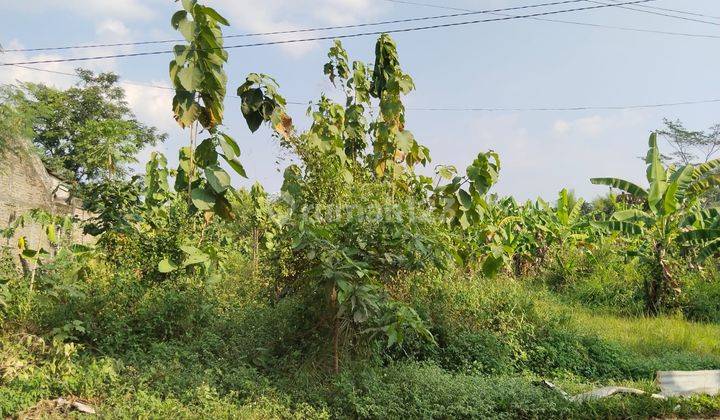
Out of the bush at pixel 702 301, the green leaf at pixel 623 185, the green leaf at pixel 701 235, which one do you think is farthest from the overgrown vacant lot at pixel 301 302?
the green leaf at pixel 623 185

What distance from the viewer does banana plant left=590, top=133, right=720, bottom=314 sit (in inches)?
381

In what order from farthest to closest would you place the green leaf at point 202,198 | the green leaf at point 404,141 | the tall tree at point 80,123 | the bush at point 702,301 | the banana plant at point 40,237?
the tall tree at point 80,123 → the bush at point 702,301 → the green leaf at point 404,141 → the banana plant at point 40,237 → the green leaf at point 202,198

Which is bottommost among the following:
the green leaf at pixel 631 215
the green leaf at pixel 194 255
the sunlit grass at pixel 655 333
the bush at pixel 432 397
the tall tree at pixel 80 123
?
the bush at pixel 432 397

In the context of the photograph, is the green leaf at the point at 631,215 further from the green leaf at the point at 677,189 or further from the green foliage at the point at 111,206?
the green foliage at the point at 111,206

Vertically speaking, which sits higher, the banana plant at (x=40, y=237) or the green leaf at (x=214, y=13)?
the green leaf at (x=214, y=13)

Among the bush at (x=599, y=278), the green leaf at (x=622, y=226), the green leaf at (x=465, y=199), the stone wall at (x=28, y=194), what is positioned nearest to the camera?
the green leaf at (x=465, y=199)

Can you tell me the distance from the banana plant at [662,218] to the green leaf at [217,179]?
7625mm

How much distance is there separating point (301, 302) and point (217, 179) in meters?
1.61

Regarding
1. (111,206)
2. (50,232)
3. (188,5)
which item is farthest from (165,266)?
(188,5)

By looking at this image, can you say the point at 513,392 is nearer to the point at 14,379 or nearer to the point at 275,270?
the point at 275,270

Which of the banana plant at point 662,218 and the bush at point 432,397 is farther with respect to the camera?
the banana plant at point 662,218

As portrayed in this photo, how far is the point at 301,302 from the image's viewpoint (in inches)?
226

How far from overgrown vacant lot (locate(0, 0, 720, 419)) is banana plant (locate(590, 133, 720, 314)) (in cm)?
127

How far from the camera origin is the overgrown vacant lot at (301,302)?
481 centimetres
